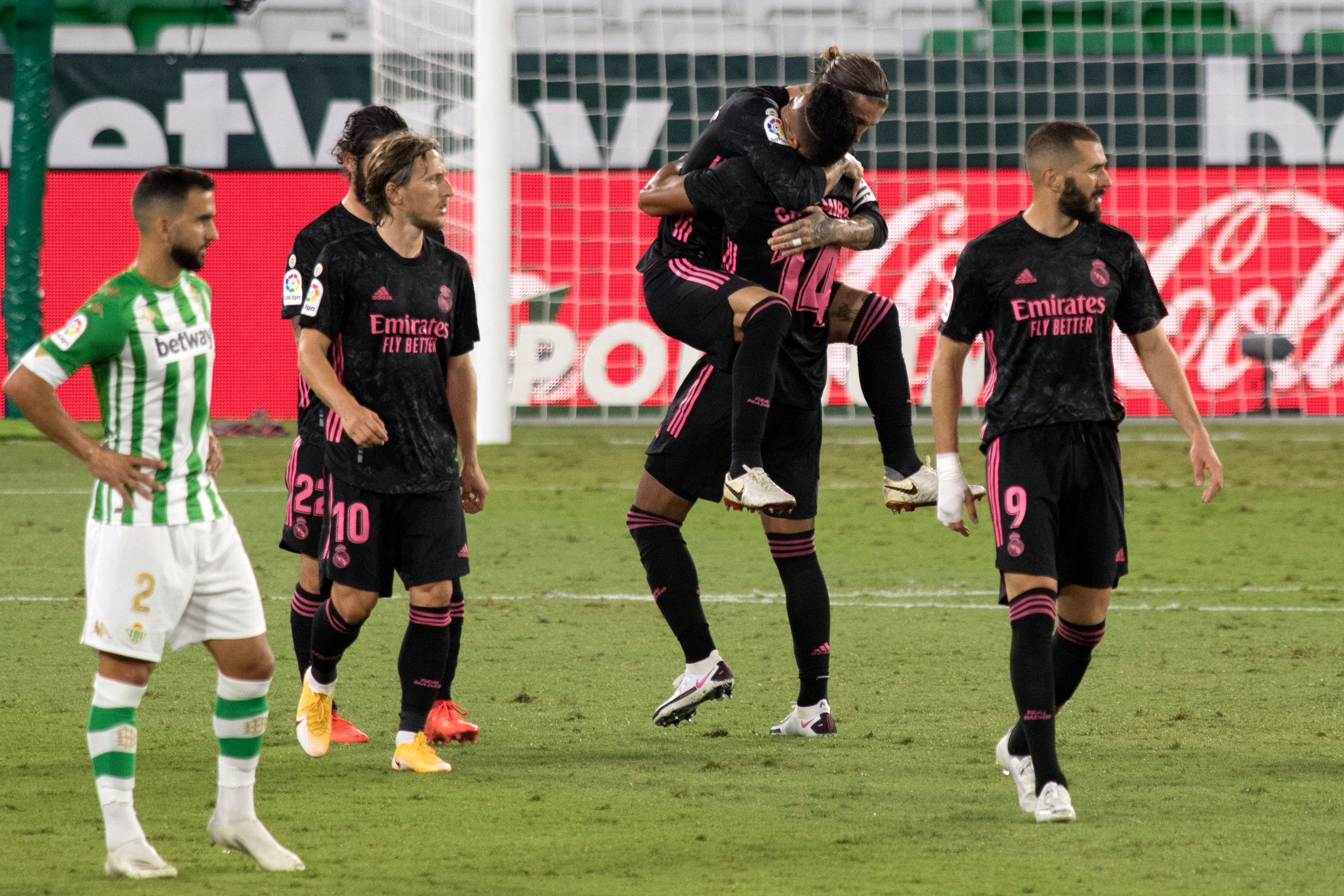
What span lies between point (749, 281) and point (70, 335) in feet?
7.76

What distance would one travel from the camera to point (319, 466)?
17.5 feet

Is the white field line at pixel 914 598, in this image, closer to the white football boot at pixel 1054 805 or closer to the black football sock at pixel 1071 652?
the black football sock at pixel 1071 652

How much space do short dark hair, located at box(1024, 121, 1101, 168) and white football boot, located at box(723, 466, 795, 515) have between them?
120 centimetres

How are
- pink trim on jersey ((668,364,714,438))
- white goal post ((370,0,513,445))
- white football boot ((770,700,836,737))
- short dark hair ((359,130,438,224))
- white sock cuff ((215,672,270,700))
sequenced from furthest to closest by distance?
1. white goal post ((370,0,513,445))
2. pink trim on jersey ((668,364,714,438))
3. white football boot ((770,700,836,737))
4. short dark hair ((359,130,438,224))
5. white sock cuff ((215,672,270,700))

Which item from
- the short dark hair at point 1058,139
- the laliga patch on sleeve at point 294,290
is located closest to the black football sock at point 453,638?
the laliga patch on sleeve at point 294,290

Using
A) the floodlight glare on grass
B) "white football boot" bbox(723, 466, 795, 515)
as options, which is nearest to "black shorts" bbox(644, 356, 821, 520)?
"white football boot" bbox(723, 466, 795, 515)

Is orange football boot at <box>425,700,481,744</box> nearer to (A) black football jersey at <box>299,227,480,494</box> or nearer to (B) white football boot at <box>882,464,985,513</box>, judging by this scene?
(A) black football jersey at <box>299,227,480,494</box>

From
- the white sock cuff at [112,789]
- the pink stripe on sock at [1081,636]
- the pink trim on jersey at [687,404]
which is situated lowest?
the white sock cuff at [112,789]

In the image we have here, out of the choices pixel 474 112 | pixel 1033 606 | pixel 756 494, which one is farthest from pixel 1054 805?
pixel 474 112

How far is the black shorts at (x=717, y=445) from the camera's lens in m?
5.52

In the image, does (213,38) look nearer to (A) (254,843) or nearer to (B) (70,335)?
(B) (70,335)

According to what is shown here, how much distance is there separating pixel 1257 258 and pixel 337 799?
15.1 metres

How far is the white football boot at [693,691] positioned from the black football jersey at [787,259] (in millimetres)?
873

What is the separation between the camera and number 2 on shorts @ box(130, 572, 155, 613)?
3.66 meters
